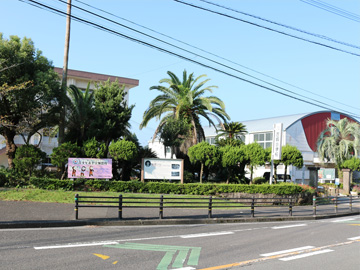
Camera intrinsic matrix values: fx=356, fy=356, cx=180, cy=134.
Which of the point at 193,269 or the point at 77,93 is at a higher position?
the point at 77,93

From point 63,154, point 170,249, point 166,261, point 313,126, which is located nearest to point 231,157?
point 63,154

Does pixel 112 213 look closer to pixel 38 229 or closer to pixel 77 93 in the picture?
pixel 38 229

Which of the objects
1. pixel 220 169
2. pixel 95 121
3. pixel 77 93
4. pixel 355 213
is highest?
pixel 77 93

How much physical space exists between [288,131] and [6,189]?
131 ft

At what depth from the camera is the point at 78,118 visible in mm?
25656

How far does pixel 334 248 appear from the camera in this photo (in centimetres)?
1027

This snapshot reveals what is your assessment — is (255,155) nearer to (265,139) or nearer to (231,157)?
(231,157)

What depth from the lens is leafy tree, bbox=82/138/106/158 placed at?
23781 millimetres

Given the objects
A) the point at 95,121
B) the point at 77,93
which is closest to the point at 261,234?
the point at 95,121

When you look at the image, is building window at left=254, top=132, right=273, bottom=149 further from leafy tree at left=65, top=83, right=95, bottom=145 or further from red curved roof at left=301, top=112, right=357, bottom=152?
leafy tree at left=65, top=83, right=95, bottom=145

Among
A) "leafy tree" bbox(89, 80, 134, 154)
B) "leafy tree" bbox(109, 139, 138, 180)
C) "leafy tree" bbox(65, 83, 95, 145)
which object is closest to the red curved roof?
"leafy tree" bbox(89, 80, 134, 154)

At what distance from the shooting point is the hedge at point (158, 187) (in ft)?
70.8

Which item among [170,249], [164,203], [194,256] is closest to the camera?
[194,256]

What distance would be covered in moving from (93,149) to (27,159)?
4100mm
